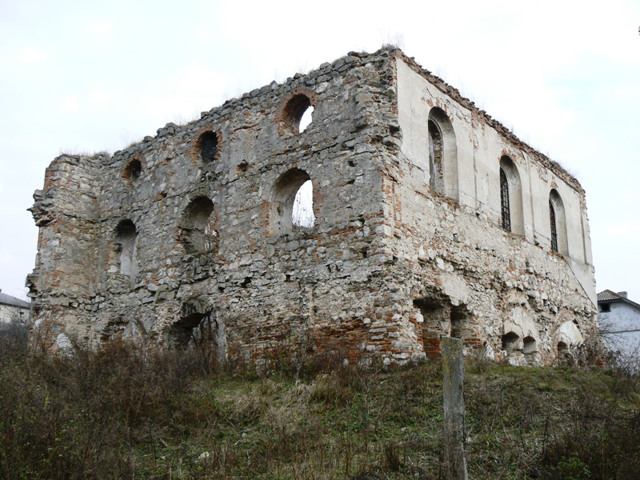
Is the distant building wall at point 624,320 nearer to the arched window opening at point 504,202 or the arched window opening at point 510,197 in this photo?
the arched window opening at point 510,197

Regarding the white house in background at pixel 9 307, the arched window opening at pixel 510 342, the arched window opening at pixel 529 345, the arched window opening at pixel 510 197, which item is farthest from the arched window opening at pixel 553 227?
the white house in background at pixel 9 307

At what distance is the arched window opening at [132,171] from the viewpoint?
604 inches

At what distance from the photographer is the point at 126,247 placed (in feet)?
50.3

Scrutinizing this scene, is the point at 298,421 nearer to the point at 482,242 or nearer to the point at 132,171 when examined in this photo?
the point at 482,242

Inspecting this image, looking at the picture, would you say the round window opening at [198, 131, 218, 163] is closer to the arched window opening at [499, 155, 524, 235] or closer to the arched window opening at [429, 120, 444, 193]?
the arched window opening at [429, 120, 444, 193]

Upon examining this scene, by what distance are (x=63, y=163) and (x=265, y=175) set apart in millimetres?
5624

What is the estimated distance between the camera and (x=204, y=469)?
658cm

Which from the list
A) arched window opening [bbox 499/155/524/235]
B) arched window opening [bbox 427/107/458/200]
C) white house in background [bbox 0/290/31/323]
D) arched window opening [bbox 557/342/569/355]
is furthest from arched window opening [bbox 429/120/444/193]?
white house in background [bbox 0/290/31/323]

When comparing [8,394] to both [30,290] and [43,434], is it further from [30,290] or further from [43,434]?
[30,290]

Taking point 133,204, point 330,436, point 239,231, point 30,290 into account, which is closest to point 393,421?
point 330,436

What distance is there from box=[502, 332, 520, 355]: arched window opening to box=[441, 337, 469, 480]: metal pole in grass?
785 centimetres

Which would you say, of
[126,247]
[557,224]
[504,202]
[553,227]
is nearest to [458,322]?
[504,202]

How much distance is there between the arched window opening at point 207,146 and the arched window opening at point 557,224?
8.39m

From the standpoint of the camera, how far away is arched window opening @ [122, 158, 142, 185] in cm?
1535
